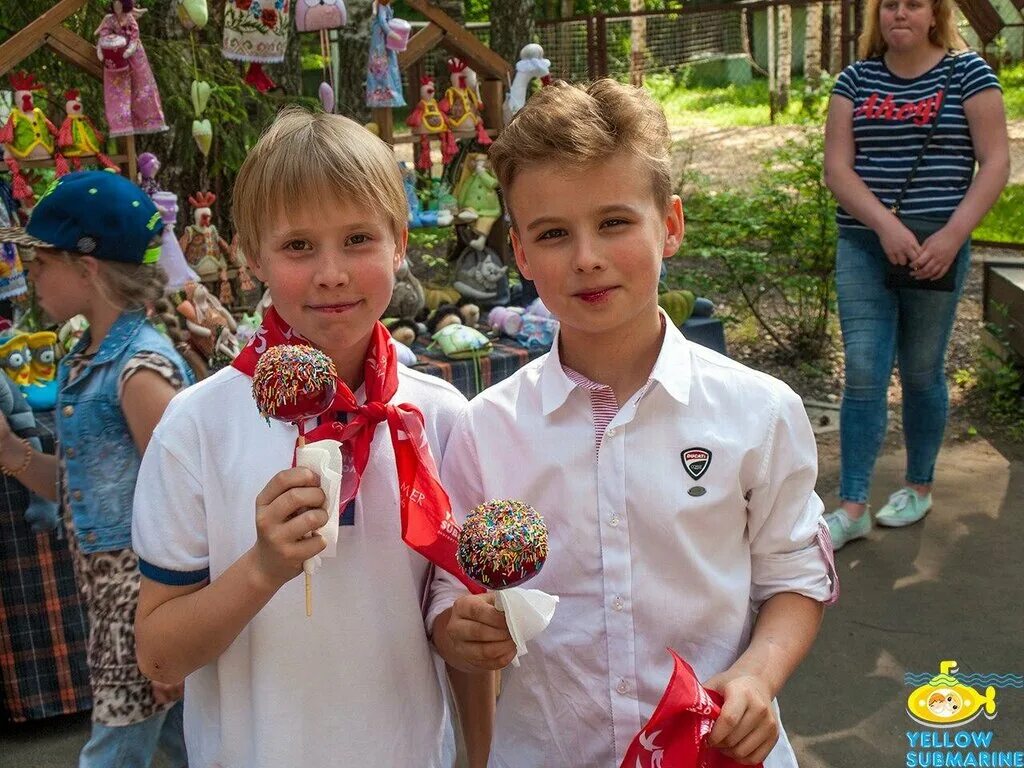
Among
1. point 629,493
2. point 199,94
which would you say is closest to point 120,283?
point 629,493

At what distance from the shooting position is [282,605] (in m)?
1.72

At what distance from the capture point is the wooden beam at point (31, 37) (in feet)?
11.8

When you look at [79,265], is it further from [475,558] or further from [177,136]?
[177,136]

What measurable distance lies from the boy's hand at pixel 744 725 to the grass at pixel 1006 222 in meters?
8.27

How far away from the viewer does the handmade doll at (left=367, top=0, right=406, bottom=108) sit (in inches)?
175

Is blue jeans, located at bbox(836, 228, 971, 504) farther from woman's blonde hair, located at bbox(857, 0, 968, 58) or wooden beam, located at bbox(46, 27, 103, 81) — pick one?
wooden beam, located at bbox(46, 27, 103, 81)

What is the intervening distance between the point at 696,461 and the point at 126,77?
2955mm

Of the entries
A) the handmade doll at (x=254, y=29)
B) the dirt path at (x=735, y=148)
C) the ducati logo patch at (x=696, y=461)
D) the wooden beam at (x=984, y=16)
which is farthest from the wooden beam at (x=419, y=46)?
the dirt path at (x=735, y=148)

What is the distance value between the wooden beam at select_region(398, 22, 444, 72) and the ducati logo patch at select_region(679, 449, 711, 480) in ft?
10.8

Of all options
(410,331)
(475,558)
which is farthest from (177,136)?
(475,558)

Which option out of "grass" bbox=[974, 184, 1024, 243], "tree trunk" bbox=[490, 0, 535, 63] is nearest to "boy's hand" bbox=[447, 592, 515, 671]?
"tree trunk" bbox=[490, 0, 535, 63]

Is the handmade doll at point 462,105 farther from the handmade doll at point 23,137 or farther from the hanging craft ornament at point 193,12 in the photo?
the handmade doll at point 23,137

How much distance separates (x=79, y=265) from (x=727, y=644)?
1.69 metres

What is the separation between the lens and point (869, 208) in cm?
407
